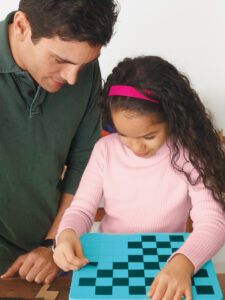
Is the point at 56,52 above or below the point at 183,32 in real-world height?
above

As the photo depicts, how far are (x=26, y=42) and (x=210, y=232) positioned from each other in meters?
0.65

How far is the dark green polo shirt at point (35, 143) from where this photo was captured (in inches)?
40.9

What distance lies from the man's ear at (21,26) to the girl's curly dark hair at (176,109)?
24 cm

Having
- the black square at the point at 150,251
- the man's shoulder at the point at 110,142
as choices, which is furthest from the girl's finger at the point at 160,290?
the man's shoulder at the point at 110,142

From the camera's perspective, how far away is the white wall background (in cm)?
189

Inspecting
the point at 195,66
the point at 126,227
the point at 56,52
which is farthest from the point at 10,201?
the point at 195,66

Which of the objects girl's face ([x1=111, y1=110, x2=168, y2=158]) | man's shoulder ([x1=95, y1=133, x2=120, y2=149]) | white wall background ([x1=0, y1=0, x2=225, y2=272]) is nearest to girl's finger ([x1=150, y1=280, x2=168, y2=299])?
girl's face ([x1=111, y1=110, x2=168, y2=158])

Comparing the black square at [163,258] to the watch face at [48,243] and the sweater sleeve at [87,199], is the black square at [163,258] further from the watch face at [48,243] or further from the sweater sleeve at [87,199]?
the watch face at [48,243]

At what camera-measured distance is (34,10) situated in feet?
2.88

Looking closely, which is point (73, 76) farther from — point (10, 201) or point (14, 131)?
point (10, 201)

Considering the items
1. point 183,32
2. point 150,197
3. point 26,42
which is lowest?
point 150,197

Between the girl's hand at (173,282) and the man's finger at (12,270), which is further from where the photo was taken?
the man's finger at (12,270)

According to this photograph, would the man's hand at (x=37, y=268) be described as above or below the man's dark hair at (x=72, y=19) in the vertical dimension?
below

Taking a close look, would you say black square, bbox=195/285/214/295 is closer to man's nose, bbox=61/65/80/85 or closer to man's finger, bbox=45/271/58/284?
man's finger, bbox=45/271/58/284
